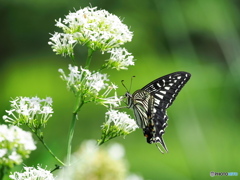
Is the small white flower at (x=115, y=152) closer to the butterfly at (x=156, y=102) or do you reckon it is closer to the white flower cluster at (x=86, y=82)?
the white flower cluster at (x=86, y=82)

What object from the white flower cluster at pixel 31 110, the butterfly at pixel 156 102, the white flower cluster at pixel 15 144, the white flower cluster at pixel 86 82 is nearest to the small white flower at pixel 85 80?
the white flower cluster at pixel 86 82

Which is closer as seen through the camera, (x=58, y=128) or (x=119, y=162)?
(x=119, y=162)

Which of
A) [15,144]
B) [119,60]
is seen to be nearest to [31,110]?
[119,60]

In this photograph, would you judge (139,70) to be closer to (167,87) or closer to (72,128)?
(167,87)

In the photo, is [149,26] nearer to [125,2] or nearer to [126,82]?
[125,2]

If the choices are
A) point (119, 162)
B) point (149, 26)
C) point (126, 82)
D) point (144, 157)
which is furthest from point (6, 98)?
point (119, 162)

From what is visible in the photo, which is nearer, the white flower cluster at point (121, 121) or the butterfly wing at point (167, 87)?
the white flower cluster at point (121, 121)
